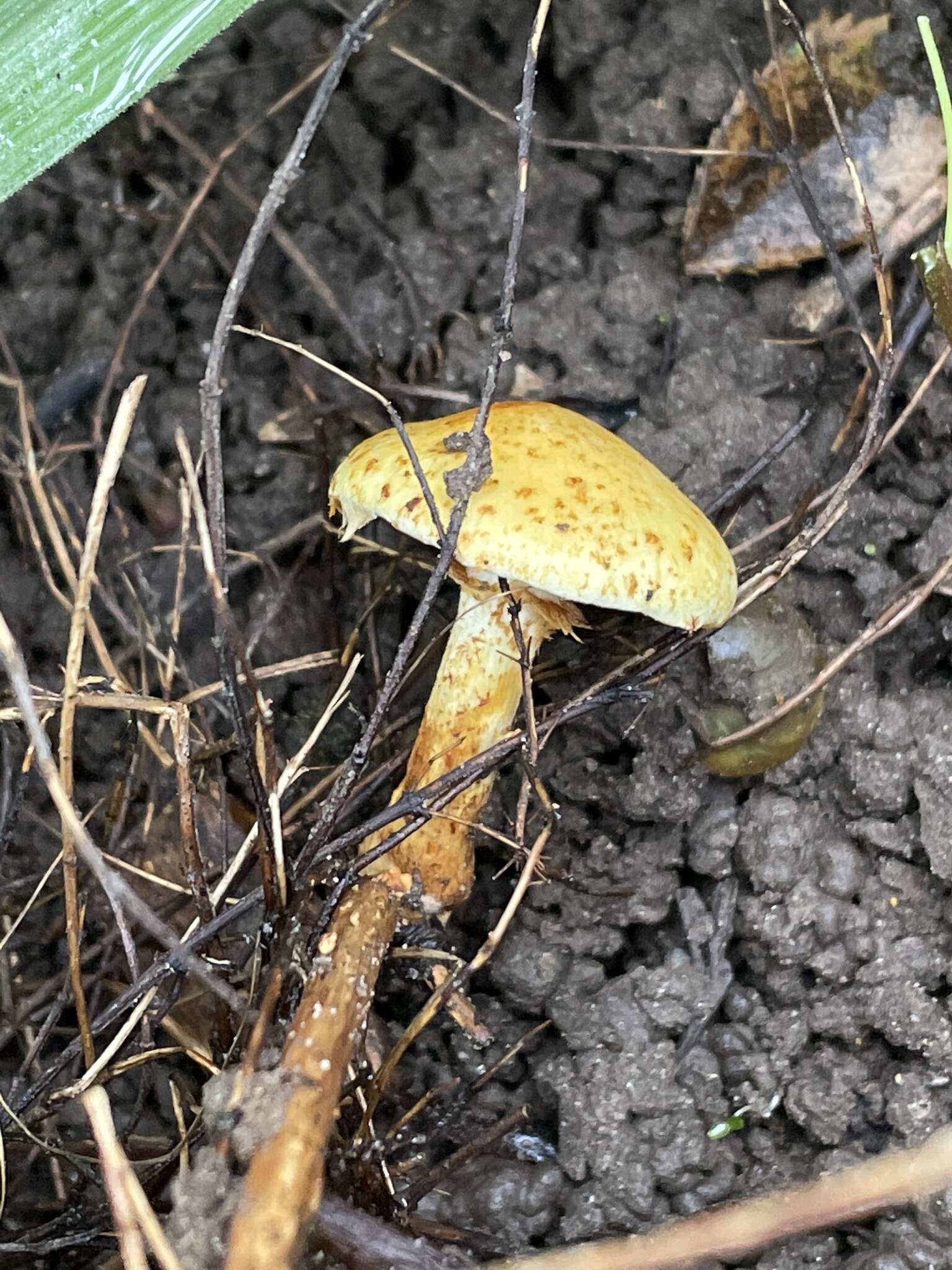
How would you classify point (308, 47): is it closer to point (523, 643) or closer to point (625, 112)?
point (625, 112)

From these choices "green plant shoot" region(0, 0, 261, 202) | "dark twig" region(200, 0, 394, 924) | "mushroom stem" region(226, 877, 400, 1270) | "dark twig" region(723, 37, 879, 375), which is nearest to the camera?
"dark twig" region(200, 0, 394, 924)

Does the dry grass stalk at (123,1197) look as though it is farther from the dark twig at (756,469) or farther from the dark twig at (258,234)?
the dark twig at (756,469)

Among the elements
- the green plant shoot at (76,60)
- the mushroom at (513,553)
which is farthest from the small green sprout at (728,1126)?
the green plant shoot at (76,60)

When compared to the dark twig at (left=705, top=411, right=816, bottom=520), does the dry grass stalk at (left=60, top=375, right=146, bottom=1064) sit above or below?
above

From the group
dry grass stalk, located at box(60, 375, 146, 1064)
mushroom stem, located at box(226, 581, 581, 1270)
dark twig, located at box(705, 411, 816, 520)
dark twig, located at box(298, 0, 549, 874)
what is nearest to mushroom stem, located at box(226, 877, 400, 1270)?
mushroom stem, located at box(226, 581, 581, 1270)

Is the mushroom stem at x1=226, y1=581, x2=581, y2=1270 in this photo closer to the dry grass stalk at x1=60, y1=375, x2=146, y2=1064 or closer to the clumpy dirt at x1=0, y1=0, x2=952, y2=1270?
the clumpy dirt at x1=0, y1=0, x2=952, y2=1270

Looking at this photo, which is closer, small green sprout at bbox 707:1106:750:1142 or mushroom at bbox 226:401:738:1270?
mushroom at bbox 226:401:738:1270

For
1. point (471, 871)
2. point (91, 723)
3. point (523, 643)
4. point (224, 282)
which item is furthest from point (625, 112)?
point (91, 723)
